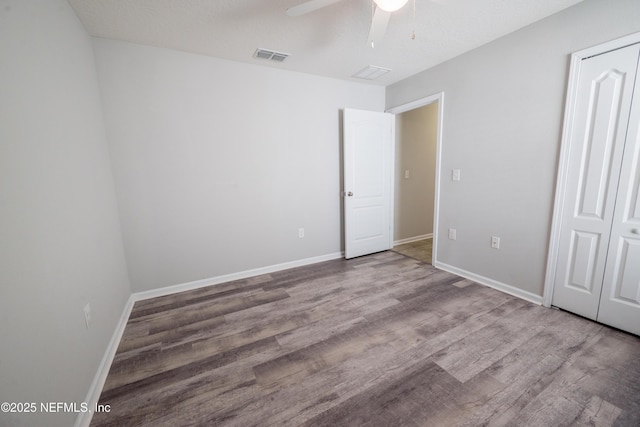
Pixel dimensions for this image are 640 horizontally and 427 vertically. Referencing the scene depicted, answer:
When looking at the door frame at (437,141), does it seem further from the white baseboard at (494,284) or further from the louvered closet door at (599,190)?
the louvered closet door at (599,190)

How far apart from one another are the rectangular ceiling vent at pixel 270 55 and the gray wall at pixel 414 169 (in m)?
2.05

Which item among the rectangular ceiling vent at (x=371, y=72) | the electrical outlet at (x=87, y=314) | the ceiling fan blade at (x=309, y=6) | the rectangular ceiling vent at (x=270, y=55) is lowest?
the electrical outlet at (x=87, y=314)

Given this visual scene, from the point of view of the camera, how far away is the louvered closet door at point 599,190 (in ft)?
5.98

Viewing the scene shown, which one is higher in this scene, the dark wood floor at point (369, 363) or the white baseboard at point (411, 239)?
the white baseboard at point (411, 239)

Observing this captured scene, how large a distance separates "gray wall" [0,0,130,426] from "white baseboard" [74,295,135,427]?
Answer: 0.06m

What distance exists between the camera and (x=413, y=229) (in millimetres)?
4480

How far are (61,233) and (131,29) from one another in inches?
72.5

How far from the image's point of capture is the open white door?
11.4 feet

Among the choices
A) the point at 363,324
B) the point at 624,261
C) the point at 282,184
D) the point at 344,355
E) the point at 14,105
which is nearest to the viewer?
the point at 14,105

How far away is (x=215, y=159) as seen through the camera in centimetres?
279

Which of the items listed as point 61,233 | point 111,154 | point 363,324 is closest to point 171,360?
point 61,233

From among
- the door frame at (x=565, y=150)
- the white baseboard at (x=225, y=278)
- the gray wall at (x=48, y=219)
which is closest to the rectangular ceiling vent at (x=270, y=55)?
the gray wall at (x=48, y=219)

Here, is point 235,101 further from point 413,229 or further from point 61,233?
point 413,229

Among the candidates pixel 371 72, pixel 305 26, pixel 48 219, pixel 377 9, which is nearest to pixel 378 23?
pixel 377 9
